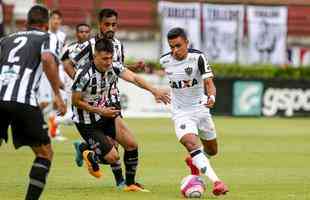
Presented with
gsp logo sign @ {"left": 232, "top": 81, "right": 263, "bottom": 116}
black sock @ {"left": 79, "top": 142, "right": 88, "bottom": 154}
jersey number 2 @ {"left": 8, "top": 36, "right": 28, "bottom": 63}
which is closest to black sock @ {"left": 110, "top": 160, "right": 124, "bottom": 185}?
black sock @ {"left": 79, "top": 142, "right": 88, "bottom": 154}

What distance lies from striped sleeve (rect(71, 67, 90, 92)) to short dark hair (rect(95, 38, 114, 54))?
1.29 ft

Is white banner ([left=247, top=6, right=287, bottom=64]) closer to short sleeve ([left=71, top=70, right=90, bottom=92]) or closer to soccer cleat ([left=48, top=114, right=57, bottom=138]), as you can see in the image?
soccer cleat ([left=48, top=114, right=57, bottom=138])

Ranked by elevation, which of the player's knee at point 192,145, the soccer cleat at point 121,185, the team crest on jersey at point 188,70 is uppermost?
the team crest on jersey at point 188,70

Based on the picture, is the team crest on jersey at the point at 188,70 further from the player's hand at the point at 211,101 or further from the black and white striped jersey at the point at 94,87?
the black and white striped jersey at the point at 94,87

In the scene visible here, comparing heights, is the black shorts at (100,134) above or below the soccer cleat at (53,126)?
Answer: above

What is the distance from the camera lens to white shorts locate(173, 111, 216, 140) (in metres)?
13.7

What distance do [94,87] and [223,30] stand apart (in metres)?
24.2

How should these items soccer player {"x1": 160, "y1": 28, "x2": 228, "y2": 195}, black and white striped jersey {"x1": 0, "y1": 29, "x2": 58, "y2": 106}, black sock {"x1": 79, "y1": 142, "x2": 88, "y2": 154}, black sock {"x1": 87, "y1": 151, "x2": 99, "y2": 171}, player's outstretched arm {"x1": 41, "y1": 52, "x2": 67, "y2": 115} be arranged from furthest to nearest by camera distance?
black sock {"x1": 79, "y1": 142, "x2": 88, "y2": 154} < black sock {"x1": 87, "y1": 151, "x2": 99, "y2": 171} < soccer player {"x1": 160, "y1": 28, "x2": 228, "y2": 195} < black and white striped jersey {"x1": 0, "y1": 29, "x2": 58, "y2": 106} < player's outstretched arm {"x1": 41, "y1": 52, "x2": 67, "y2": 115}

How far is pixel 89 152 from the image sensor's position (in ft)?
48.0

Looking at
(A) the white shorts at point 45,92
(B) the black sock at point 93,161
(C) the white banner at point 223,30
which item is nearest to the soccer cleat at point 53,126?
(A) the white shorts at point 45,92

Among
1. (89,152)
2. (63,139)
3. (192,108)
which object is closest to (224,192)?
(192,108)

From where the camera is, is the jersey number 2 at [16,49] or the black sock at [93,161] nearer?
the jersey number 2 at [16,49]

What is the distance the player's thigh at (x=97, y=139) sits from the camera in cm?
1364

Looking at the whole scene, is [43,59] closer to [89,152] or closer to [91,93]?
[91,93]
